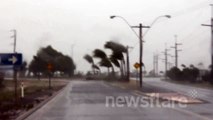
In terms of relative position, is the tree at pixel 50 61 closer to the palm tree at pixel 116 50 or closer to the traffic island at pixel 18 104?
the palm tree at pixel 116 50

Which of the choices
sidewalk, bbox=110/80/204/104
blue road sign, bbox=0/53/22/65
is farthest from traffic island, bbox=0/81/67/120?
sidewalk, bbox=110/80/204/104

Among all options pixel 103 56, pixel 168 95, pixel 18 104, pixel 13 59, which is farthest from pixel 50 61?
pixel 13 59

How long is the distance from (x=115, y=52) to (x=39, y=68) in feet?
120

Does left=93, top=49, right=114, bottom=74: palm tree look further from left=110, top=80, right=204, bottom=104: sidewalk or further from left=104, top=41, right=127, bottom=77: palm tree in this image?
left=110, top=80, right=204, bottom=104: sidewalk

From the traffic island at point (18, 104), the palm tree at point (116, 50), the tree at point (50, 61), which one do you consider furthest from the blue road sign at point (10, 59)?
the tree at point (50, 61)

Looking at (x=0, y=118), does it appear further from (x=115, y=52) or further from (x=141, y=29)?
(x=115, y=52)

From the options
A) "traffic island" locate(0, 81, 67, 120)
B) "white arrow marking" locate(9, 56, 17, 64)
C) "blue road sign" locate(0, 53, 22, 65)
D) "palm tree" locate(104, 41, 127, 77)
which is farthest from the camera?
"palm tree" locate(104, 41, 127, 77)

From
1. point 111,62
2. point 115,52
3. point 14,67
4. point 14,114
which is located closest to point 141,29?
point 14,67

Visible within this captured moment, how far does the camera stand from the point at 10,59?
94.6ft

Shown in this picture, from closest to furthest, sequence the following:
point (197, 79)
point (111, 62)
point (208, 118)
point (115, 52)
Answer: point (208, 118) < point (197, 79) < point (115, 52) < point (111, 62)

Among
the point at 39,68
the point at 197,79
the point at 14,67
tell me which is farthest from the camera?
the point at 39,68

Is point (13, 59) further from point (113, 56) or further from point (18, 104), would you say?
point (113, 56)

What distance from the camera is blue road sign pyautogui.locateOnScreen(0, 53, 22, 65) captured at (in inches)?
1130

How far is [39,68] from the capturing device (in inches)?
5807
